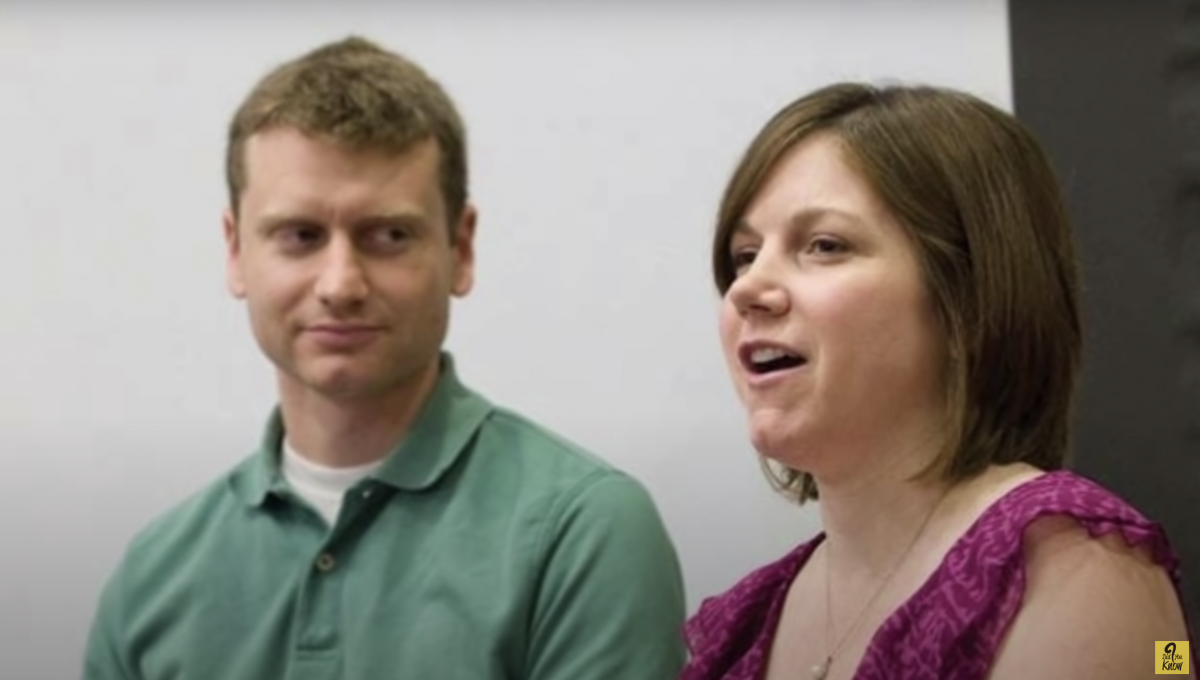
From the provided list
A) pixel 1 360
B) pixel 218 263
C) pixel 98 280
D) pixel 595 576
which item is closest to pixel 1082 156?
pixel 595 576

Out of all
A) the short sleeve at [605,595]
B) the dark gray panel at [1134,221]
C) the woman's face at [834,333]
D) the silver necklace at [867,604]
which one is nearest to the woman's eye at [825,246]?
the woman's face at [834,333]

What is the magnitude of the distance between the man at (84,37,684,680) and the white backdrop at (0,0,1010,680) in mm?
188

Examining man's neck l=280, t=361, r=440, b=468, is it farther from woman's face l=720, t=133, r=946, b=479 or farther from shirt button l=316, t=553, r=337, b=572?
woman's face l=720, t=133, r=946, b=479

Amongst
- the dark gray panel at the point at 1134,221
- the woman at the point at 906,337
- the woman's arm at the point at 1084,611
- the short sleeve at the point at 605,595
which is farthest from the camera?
the dark gray panel at the point at 1134,221

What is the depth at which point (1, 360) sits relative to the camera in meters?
1.66

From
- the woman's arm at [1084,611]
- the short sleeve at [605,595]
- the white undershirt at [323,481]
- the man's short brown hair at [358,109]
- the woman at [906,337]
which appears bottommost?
the short sleeve at [605,595]

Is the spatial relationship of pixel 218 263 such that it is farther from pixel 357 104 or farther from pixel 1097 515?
pixel 1097 515

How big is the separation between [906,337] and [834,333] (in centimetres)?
6

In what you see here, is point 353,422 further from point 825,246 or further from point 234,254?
point 825,246

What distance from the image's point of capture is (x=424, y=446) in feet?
4.73

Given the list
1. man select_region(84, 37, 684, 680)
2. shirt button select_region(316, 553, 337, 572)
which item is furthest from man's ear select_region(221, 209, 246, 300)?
shirt button select_region(316, 553, 337, 572)

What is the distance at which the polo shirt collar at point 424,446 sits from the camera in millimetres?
1424

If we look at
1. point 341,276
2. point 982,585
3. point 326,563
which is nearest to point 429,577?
point 326,563

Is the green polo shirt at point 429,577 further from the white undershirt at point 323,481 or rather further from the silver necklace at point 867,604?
the silver necklace at point 867,604
